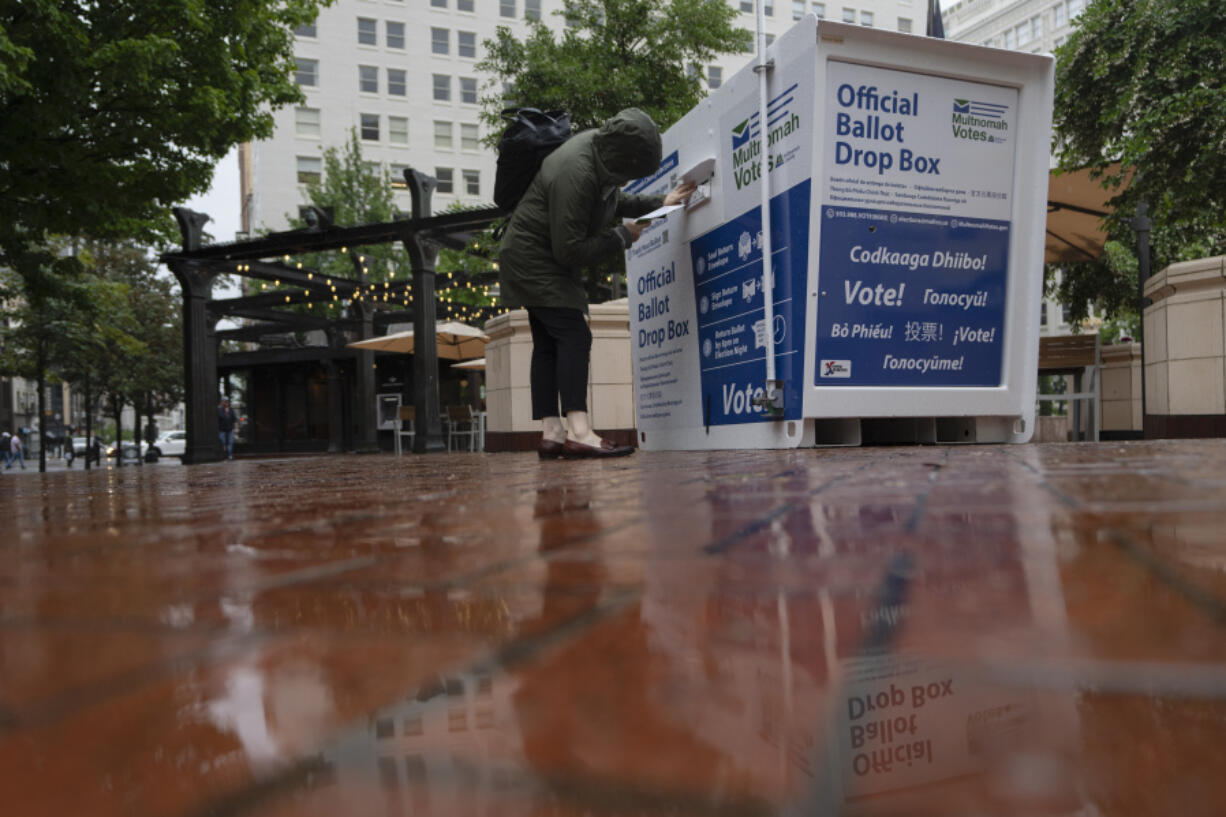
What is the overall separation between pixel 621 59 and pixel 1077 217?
840 centimetres

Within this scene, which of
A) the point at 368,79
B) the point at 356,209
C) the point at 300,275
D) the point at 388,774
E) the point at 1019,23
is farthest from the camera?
the point at 1019,23

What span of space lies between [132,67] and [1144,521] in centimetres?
1003

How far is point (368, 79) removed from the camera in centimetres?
5016

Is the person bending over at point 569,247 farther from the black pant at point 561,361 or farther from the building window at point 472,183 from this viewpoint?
the building window at point 472,183

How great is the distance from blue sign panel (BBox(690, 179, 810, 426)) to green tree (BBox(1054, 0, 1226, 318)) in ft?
32.0

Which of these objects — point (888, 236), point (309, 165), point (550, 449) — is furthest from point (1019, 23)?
point (550, 449)

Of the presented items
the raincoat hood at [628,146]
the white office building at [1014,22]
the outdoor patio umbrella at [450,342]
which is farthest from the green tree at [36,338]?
the white office building at [1014,22]

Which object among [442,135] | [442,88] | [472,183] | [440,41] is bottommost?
[472,183]

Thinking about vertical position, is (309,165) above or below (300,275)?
above

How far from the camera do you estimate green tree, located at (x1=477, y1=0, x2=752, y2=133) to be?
614 inches

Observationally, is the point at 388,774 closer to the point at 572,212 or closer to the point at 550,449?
the point at 572,212

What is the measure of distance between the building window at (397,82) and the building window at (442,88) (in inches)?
69.0

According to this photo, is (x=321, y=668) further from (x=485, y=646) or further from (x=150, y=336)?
(x=150, y=336)

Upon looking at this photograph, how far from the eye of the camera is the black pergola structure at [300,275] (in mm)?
13180
